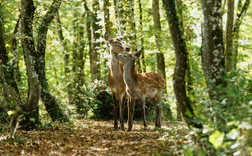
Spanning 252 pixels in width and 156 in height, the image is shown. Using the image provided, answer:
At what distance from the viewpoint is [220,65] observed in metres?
5.57

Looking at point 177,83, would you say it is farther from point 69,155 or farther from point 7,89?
point 7,89

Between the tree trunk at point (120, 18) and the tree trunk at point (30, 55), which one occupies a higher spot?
the tree trunk at point (120, 18)

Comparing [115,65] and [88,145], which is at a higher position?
[115,65]

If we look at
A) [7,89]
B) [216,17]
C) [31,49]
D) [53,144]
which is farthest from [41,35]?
[216,17]

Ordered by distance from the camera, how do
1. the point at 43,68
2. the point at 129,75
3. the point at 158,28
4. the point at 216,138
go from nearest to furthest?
the point at 216,138 → the point at 129,75 → the point at 43,68 → the point at 158,28

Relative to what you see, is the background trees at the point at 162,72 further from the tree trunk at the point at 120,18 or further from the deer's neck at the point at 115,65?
the deer's neck at the point at 115,65

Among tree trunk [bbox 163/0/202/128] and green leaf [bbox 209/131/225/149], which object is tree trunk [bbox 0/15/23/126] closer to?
tree trunk [bbox 163/0/202/128]

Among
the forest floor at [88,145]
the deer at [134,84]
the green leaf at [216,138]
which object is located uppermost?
the deer at [134,84]

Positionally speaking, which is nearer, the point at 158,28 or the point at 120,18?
the point at 120,18

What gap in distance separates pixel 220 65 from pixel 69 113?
7612 millimetres

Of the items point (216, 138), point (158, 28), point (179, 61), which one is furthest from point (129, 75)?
point (158, 28)

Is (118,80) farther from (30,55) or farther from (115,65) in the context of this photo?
(30,55)

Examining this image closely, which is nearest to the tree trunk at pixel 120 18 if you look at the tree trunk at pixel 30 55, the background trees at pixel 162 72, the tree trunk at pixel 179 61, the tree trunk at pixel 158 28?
the background trees at pixel 162 72

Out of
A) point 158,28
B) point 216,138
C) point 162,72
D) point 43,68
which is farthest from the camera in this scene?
point 162,72
